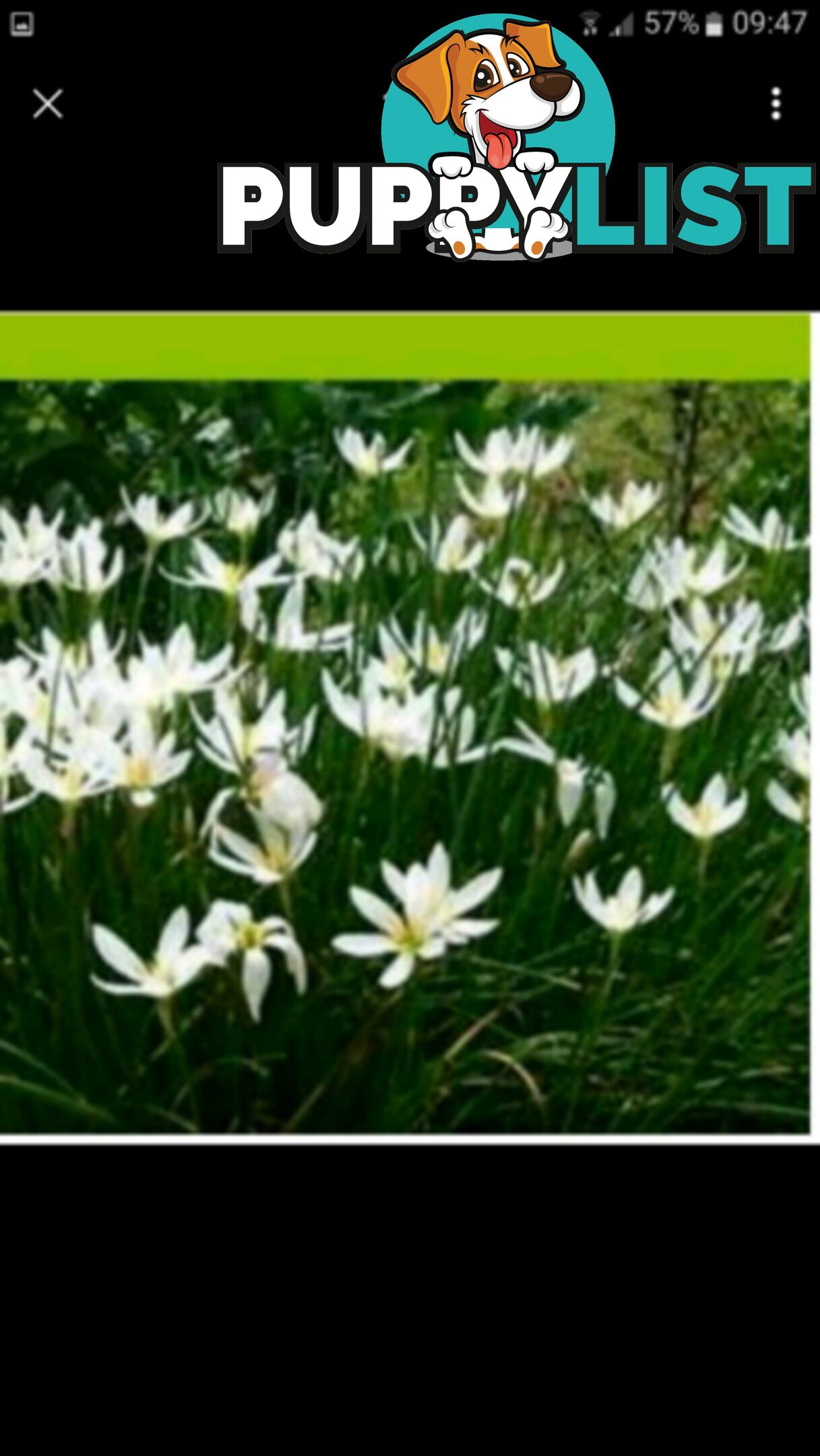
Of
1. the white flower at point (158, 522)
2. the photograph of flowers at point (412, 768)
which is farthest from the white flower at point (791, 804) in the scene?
the white flower at point (158, 522)

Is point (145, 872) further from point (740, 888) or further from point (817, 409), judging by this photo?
point (817, 409)

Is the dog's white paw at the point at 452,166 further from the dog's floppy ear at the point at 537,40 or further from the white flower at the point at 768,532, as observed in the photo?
the white flower at the point at 768,532

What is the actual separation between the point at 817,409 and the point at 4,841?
28.1 inches

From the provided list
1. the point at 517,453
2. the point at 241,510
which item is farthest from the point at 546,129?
the point at 241,510

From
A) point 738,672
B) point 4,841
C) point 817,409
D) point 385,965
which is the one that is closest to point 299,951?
point 385,965

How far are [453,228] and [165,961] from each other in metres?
0.59

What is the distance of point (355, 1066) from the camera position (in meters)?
1.67

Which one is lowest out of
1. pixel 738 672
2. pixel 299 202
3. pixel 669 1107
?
pixel 669 1107

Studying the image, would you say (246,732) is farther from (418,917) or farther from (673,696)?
(673,696)

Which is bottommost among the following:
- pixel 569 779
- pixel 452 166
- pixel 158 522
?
pixel 569 779

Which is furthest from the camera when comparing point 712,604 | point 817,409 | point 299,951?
point 712,604

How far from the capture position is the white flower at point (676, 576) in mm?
1934

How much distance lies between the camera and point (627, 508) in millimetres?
2008

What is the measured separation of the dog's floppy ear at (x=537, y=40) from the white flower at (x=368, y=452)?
14.7 inches
